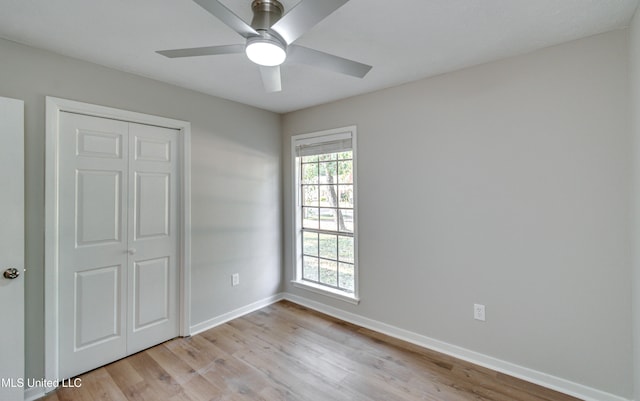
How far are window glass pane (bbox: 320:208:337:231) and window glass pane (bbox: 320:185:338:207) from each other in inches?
2.9

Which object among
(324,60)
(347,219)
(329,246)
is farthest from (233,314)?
(324,60)

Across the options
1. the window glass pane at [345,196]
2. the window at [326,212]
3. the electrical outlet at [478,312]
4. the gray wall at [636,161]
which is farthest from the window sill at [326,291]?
the gray wall at [636,161]

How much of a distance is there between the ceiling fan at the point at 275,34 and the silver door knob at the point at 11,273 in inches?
68.2

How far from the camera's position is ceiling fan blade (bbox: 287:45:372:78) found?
1479mm

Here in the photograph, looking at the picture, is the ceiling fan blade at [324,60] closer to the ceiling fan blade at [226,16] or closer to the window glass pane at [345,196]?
the ceiling fan blade at [226,16]

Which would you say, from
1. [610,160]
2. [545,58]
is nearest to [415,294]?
[610,160]

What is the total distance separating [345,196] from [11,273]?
8.99ft

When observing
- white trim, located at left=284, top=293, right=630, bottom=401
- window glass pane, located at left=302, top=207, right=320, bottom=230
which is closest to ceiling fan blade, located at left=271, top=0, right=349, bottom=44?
window glass pane, located at left=302, top=207, right=320, bottom=230

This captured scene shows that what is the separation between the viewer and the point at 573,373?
1962 mm

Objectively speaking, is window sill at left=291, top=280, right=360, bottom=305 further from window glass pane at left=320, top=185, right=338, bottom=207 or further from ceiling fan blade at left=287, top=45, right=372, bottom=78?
ceiling fan blade at left=287, top=45, right=372, bottom=78

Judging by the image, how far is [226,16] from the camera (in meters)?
1.19

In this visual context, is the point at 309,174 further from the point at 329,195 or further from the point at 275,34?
the point at 275,34

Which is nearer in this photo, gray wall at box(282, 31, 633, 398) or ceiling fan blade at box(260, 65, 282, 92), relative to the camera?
ceiling fan blade at box(260, 65, 282, 92)

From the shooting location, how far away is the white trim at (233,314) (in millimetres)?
2889
